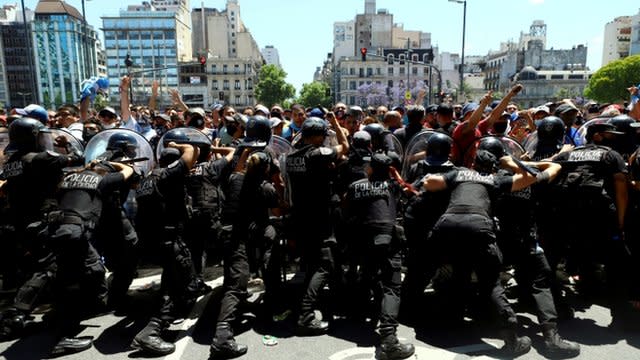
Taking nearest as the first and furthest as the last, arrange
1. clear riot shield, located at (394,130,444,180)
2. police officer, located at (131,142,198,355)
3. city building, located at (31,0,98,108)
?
police officer, located at (131,142,198,355), clear riot shield, located at (394,130,444,180), city building, located at (31,0,98,108)

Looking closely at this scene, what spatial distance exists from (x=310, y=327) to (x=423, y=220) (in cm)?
156

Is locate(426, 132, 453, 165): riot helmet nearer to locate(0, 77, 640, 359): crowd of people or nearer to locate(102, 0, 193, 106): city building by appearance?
locate(0, 77, 640, 359): crowd of people

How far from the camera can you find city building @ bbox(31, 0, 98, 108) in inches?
3558

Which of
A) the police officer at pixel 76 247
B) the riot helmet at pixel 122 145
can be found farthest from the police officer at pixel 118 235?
the police officer at pixel 76 247

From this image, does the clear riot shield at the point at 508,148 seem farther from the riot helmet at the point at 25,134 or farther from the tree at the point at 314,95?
the tree at the point at 314,95

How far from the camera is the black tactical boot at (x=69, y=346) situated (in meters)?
3.94

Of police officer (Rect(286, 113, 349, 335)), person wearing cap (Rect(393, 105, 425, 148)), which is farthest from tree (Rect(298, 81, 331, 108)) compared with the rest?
police officer (Rect(286, 113, 349, 335))

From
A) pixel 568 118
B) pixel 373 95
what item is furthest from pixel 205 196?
pixel 373 95

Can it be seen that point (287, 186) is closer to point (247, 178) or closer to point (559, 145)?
point (247, 178)

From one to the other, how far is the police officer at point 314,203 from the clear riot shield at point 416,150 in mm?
1197

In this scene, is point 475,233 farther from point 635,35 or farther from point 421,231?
point 635,35

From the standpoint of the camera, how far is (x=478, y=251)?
386 centimetres

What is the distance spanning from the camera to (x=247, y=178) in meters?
4.38

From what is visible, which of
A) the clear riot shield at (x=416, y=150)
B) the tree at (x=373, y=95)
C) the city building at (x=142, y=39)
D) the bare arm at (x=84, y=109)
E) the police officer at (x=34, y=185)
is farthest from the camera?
the city building at (x=142, y=39)
